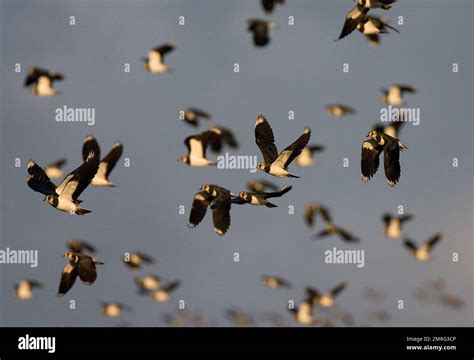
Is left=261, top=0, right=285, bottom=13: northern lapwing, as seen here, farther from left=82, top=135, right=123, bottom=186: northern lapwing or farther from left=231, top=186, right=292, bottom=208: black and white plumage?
left=231, top=186, right=292, bottom=208: black and white plumage

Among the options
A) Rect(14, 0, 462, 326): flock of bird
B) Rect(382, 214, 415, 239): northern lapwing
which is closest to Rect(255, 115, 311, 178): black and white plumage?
Rect(14, 0, 462, 326): flock of bird

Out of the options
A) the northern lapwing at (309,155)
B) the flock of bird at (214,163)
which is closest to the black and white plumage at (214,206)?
the flock of bird at (214,163)

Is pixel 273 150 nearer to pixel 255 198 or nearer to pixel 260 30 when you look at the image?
pixel 255 198

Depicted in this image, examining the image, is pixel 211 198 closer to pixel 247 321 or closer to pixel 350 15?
pixel 350 15

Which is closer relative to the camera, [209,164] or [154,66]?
[209,164]
